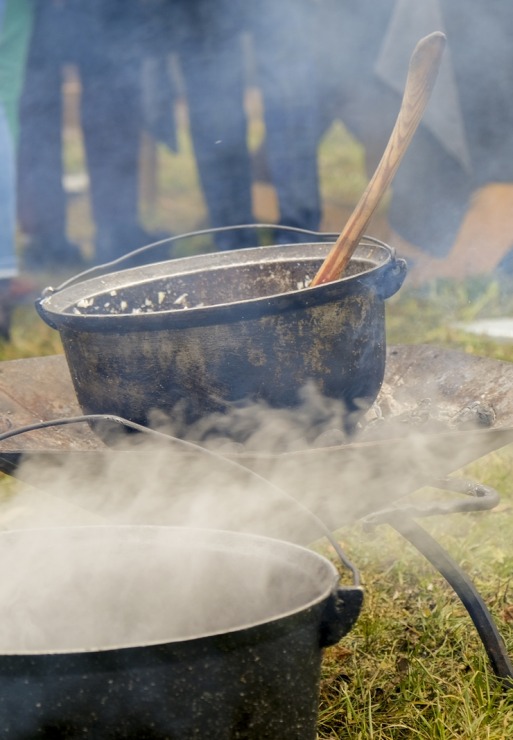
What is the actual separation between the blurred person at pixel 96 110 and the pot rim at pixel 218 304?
4123 mm

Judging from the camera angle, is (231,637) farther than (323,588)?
No

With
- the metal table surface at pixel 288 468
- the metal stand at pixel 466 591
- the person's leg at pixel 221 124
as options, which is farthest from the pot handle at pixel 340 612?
the person's leg at pixel 221 124

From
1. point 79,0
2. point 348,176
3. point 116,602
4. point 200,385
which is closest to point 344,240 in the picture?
point 200,385

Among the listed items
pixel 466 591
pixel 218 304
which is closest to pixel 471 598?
pixel 466 591

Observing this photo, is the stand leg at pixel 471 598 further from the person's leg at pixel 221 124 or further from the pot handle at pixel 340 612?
the person's leg at pixel 221 124

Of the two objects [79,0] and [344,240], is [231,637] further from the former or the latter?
[79,0]

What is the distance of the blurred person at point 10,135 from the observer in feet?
15.3

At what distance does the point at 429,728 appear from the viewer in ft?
6.25

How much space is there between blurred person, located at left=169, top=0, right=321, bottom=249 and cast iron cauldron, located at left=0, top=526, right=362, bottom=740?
4.28m

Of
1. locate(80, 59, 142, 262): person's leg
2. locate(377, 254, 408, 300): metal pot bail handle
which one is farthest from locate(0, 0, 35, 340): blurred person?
locate(377, 254, 408, 300): metal pot bail handle

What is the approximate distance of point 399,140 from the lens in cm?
191

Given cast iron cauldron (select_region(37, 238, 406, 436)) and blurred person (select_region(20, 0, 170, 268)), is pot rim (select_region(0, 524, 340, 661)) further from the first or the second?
blurred person (select_region(20, 0, 170, 268))

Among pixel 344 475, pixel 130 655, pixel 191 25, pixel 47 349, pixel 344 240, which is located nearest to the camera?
pixel 130 655

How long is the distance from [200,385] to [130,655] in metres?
0.68
